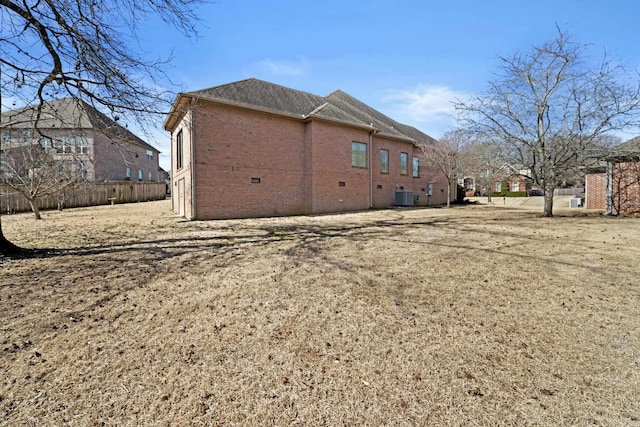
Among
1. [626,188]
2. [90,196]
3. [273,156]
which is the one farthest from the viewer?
[90,196]

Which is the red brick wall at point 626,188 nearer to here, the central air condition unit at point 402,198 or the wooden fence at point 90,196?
the central air condition unit at point 402,198

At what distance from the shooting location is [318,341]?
2.74m

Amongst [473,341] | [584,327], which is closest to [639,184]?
[584,327]

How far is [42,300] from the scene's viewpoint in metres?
3.54

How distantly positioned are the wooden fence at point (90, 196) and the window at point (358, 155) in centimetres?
1676

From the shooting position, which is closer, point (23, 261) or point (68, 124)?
point (23, 261)

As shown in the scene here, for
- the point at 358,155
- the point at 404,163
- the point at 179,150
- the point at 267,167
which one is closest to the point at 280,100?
the point at 267,167

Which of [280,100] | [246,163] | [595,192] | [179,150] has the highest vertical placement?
[280,100]

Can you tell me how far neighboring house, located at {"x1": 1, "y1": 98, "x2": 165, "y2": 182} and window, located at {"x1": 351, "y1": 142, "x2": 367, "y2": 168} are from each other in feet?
37.1

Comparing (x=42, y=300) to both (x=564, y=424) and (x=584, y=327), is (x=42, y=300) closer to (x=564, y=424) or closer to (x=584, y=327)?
(x=564, y=424)

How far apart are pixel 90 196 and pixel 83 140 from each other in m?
19.6

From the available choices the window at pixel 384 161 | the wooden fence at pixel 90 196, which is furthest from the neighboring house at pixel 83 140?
the window at pixel 384 161

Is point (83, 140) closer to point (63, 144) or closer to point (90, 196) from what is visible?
point (63, 144)

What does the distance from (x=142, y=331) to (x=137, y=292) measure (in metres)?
1.16
